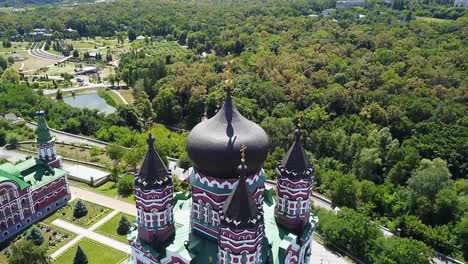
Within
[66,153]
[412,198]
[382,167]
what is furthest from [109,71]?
[412,198]

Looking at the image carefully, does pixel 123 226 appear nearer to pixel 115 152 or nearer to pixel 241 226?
pixel 115 152

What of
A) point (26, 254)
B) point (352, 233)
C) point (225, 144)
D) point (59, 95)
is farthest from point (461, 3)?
point (26, 254)

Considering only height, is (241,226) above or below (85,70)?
above

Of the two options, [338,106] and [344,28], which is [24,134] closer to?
[338,106]

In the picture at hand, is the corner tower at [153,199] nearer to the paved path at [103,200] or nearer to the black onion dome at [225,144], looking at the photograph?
the black onion dome at [225,144]

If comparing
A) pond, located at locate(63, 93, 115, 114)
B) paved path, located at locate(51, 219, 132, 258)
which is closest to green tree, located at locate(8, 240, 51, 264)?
paved path, located at locate(51, 219, 132, 258)

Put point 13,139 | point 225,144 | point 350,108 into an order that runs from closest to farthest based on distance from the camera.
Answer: point 225,144 → point 13,139 → point 350,108
